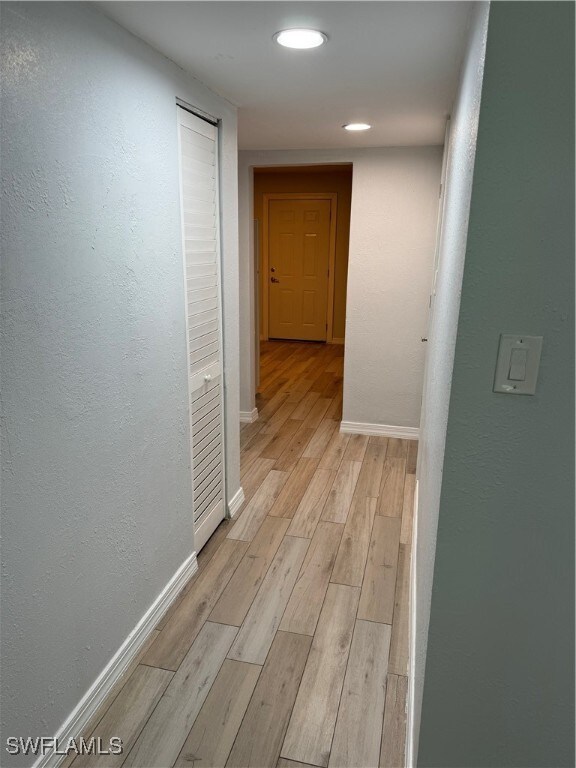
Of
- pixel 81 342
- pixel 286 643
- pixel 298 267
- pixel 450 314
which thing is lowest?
pixel 286 643

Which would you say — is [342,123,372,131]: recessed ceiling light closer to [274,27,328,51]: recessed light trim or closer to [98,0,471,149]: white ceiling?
[98,0,471,149]: white ceiling

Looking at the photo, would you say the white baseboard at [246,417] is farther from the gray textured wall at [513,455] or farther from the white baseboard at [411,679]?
the gray textured wall at [513,455]

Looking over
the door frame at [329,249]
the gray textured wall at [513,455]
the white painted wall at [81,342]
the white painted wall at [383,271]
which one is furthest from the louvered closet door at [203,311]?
the door frame at [329,249]

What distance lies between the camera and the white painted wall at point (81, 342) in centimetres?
131

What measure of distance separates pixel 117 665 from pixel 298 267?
624 cm

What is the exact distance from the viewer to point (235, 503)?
121 inches

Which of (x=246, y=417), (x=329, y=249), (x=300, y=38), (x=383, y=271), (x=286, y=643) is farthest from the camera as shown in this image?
(x=329, y=249)

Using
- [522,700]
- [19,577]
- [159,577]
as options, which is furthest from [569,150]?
[159,577]

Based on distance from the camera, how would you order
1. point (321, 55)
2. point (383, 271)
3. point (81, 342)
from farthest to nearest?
point (383, 271), point (321, 55), point (81, 342)

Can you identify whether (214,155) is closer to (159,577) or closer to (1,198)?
(1,198)

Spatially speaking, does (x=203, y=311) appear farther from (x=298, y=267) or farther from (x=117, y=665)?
(x=298, y=267)

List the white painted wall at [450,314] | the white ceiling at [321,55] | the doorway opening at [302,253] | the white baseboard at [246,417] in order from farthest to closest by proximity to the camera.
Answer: the doorway opening at [302,253] < the white baseboard at [246,417] < the white ceiling at [321,55] < the white painted wall at [450,314]

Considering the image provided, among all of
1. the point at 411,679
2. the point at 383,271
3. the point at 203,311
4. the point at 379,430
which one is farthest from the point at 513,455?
the point at 379,430

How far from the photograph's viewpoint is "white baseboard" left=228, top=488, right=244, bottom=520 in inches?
119
